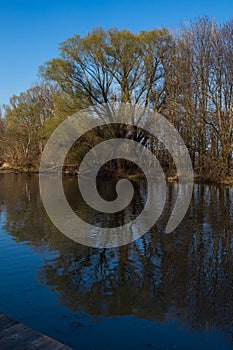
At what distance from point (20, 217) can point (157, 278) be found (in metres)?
7.46

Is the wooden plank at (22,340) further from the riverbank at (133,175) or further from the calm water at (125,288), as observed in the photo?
the riverbank at (133,175)

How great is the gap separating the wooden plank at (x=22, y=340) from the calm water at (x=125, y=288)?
0.66m

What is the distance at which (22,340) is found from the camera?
11.8ft

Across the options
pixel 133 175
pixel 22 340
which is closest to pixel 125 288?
pixel 22 340

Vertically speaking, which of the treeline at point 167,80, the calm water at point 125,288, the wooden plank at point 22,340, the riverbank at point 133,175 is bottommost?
the calm water at point 125,288

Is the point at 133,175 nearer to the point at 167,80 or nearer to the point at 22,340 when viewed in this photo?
the point at 167,80

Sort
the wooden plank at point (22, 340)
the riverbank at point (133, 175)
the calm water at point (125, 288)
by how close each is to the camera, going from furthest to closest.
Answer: the riverbank at point (133, 175) < the calm water at point (125, 288) < the wooden plank at point (22, 340)

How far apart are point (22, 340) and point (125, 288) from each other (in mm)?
2583

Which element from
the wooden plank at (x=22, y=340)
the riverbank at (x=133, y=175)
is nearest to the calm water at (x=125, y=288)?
the wooden plank at (x=22, y=340)

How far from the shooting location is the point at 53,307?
16.9ft

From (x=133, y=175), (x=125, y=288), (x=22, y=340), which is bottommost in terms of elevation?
(x=125, y=288)

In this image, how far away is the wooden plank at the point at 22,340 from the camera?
3441 millimetres

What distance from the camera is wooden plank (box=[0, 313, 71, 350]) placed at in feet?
11.3

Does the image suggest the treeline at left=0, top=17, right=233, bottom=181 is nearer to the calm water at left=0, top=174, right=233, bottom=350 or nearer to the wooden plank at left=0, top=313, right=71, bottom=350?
the calm water at left=0, top=174, right=233, bottom=350
